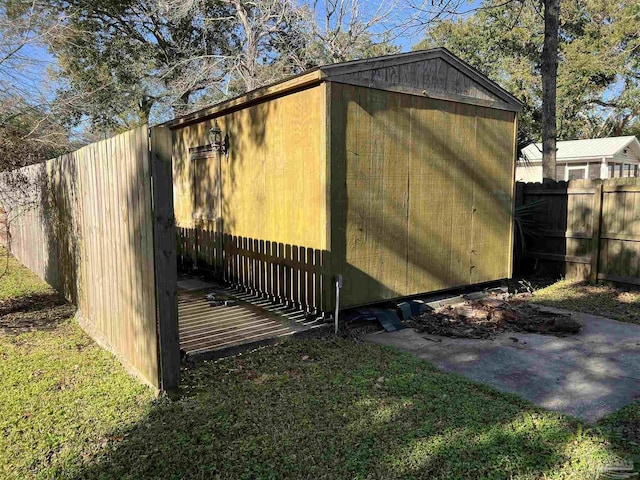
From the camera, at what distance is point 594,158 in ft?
59.4

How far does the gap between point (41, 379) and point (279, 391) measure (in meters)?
1.91

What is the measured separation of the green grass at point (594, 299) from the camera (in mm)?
5884

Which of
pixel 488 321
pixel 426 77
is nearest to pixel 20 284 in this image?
pixel 426 77

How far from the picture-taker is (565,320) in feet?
17.3

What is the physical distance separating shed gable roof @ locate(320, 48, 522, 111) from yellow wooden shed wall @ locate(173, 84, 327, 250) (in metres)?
0.44

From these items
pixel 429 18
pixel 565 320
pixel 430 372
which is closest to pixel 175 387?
pixel 430 372

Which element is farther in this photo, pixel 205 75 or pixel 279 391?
pixel 205 75

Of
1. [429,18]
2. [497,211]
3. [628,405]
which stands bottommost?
[628,405]

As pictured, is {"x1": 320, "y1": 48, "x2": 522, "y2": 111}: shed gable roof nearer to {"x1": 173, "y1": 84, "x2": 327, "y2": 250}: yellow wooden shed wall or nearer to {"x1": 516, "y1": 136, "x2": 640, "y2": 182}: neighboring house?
{"x1": 173, "y1": 84, "x2": 327, "y2": 250}: yellow wooden shed wall

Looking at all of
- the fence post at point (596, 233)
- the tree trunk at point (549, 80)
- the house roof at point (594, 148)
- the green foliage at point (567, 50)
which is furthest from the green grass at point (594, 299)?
the green foliage at point (567, 50)

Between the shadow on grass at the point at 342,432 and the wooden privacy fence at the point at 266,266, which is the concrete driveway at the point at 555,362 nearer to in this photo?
the shadow on grass at the point at 342,432

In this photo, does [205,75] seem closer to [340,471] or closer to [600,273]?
[600,273]

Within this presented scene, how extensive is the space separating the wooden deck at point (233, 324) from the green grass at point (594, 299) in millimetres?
3648

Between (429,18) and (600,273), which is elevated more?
(429,18)
